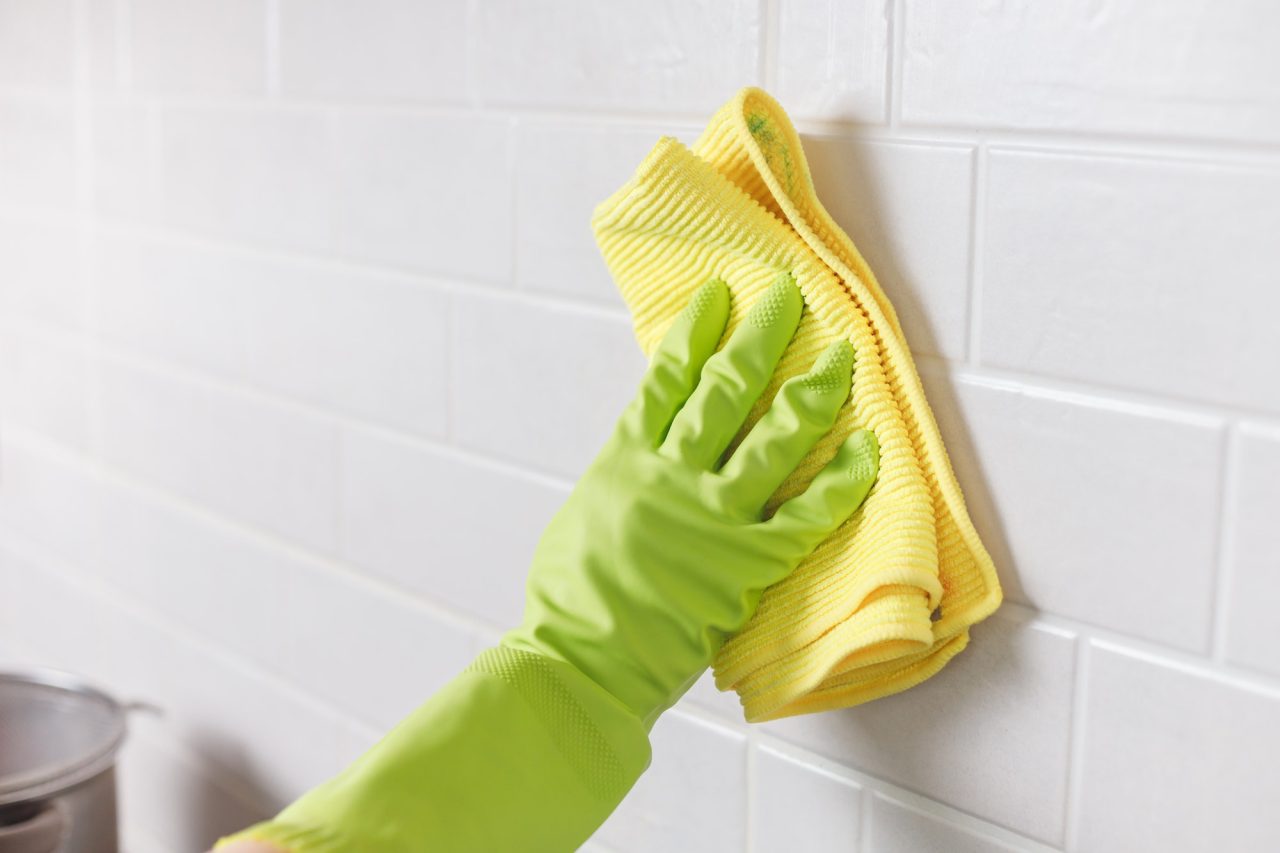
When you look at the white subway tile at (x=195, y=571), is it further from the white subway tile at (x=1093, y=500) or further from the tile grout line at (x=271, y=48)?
the white subway tile at (x=1093, y=500)

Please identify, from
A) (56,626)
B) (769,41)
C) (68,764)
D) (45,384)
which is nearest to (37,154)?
(45,384)

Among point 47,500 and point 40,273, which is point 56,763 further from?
point 40,273

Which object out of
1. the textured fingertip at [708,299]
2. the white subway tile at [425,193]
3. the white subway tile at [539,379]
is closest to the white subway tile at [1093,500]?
the textured fingertip at [708,299]

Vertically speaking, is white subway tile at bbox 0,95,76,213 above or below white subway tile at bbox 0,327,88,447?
above

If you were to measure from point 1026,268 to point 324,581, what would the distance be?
62 cm

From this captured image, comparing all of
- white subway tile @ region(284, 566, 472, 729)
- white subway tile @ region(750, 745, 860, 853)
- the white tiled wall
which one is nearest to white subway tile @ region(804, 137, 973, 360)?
the white tiled wall

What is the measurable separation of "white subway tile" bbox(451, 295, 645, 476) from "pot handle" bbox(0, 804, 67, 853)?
1.50 feet

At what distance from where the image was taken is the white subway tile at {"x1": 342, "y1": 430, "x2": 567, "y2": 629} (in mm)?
873

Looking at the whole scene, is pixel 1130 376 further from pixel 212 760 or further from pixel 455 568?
pixel 212 760

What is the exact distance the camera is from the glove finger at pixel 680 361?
659 mm

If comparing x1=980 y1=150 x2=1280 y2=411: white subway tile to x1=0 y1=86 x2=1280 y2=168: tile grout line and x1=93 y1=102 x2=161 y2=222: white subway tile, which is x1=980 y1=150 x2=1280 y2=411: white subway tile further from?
x1=93 y1=102 x2=161 y2=222: white subway tile

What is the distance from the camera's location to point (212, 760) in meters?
1.18

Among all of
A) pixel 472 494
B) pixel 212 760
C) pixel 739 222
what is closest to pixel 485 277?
pixel 472 494

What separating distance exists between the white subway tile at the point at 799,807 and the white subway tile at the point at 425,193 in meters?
0.33
